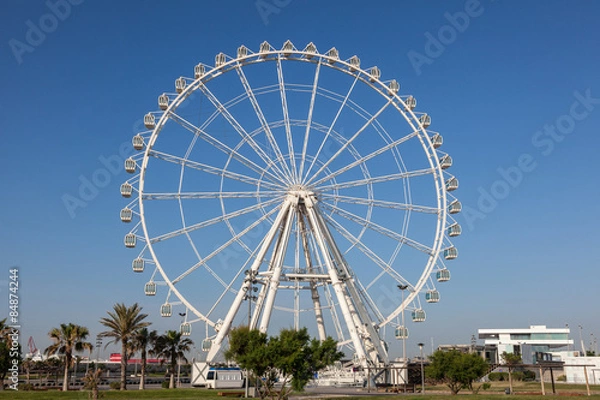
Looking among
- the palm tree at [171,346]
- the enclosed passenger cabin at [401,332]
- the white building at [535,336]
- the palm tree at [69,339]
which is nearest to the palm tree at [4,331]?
the palm tree at [69,339]

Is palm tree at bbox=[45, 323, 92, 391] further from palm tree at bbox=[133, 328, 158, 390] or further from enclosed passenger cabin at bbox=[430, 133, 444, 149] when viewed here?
enclosed passenger cabin at bbox=[430, 133, 444, 149]

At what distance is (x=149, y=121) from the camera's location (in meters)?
47.4

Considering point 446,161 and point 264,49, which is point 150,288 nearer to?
point 264,49

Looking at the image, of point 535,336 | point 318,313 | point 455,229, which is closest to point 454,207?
point 455,229

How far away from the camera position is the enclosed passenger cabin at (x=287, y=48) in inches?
2009

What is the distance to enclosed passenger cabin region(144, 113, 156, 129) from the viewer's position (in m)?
47.4

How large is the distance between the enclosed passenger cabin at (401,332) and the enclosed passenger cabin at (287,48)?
83.4 feet

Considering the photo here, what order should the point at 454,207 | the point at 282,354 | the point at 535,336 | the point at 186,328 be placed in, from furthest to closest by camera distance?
the point at 535,336, the point at 454,207, the point at 186,328, the point at 282,354

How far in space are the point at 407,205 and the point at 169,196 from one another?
65.0ft

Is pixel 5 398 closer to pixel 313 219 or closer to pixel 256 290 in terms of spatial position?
pixel 256 290

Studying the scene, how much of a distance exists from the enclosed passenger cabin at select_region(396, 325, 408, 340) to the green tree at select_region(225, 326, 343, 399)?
1549 centimetres

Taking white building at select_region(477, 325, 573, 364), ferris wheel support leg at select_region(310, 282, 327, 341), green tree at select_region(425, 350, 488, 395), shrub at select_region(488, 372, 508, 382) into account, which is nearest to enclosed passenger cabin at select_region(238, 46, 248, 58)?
ferris wheel support leg at select_region(310, 282, 327, 341)

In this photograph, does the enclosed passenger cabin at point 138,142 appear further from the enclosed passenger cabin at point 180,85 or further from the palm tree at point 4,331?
the palm tree at point 4,331

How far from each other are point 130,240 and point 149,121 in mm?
9746
